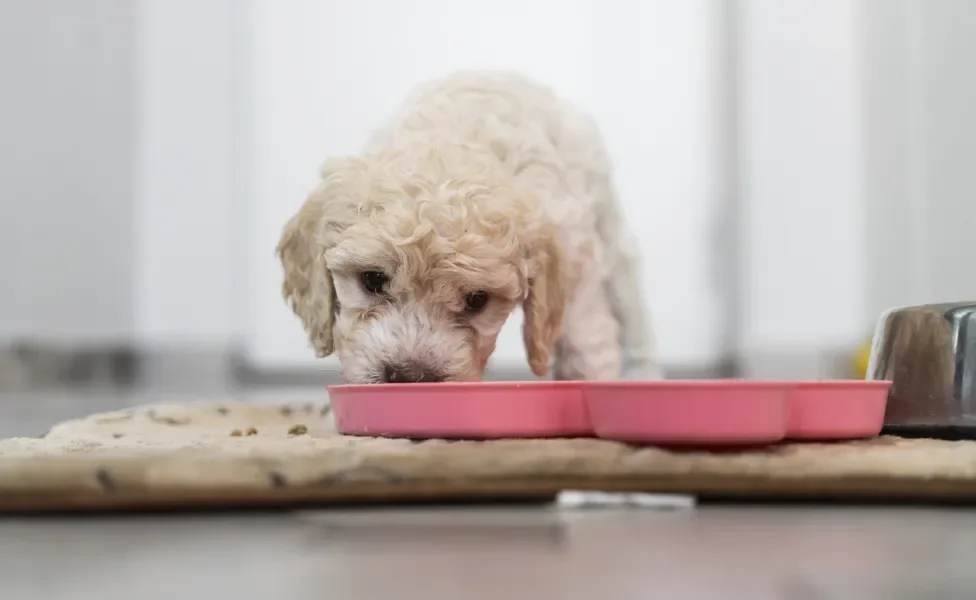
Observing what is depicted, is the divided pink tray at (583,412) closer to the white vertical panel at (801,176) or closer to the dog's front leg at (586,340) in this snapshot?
the dog's front leg at (586,340)

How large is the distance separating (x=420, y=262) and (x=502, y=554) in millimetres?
936

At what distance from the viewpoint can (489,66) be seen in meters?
4.19

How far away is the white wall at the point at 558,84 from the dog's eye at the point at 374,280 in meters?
2.50

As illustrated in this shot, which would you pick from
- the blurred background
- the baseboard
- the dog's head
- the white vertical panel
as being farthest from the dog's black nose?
the white vertical panel

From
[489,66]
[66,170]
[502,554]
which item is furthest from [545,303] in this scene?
[66,170]

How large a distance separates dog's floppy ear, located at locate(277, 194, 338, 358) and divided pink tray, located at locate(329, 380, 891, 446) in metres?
0.48

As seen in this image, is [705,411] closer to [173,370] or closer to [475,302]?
[475,302]

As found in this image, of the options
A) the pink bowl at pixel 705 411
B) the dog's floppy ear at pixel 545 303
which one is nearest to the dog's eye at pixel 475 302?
the dog's floppy ear at pixel 545 303

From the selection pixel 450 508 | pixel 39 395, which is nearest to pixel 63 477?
pixel 450 508

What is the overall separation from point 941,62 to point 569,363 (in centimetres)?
209

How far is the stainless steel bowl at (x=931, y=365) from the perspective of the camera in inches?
56.7

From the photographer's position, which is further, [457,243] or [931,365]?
[457,243]

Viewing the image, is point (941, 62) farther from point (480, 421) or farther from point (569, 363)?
point (480, 421)

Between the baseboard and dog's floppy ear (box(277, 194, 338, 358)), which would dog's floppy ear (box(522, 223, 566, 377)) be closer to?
dog's floppy ear (box(277, 194, 338, 358))
